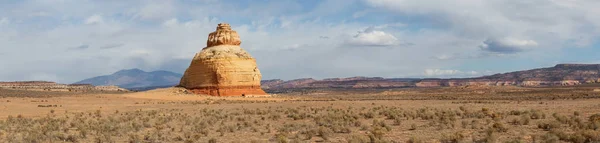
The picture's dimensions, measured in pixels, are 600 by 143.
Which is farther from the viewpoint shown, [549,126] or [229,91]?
[229,91]

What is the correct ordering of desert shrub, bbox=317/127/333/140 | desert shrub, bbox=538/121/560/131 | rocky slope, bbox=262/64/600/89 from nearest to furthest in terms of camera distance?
1. desert shrub, bbox=317/127/333/140
2. desert shrub, bbox=538/121/560/131
3. rocky slope, bbox=262/64/600/89

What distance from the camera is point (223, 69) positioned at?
173 feet

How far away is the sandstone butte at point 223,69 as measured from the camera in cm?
5312

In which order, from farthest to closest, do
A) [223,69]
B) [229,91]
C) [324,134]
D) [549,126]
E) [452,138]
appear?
1. [229,91]
2. [223,69]
3. [549,126]
4. [324,134]
5. [452,138]

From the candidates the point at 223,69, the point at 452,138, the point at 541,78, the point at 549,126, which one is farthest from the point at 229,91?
the point at 541,78

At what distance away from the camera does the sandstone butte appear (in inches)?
2092

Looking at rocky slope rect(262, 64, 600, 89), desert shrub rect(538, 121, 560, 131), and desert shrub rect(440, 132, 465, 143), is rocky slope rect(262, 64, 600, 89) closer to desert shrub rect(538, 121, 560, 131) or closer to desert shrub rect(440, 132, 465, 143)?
desert shrub rect(538, 121, 560, 131)

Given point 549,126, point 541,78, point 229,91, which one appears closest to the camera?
point 549,126

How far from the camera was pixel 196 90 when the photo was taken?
5456 cm

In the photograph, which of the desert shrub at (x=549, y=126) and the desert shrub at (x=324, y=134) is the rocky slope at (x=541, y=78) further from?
the desert shrub at (x=324, y=134)

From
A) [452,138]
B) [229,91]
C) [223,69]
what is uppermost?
[223,69]

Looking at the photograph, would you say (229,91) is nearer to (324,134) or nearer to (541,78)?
(324,134)

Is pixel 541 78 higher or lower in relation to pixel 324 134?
higher

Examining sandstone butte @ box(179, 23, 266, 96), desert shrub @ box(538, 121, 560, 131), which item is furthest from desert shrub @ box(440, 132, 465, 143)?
sandstone butte @ box(179, 23, 266, 96)
